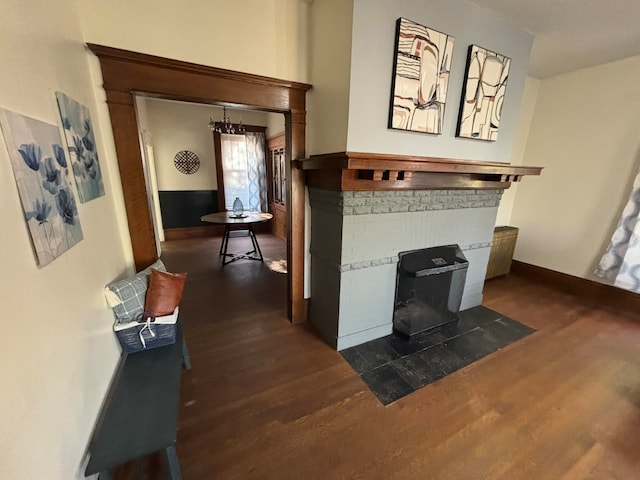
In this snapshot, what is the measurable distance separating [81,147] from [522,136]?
479 cm

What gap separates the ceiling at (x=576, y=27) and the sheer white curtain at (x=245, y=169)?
4.53 metres

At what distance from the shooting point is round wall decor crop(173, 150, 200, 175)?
5270mm

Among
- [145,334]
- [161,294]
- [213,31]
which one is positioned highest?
[213,31]

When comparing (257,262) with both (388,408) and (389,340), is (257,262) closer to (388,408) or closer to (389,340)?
(389,340)

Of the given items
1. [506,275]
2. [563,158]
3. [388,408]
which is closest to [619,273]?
[506,275]

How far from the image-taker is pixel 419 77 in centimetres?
188

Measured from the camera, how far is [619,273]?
285cm

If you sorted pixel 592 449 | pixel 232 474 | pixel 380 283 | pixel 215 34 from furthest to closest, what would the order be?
1. pixel 380 283
2. pixel 215 34
3. pixel 592 449
4. pixel 232 474

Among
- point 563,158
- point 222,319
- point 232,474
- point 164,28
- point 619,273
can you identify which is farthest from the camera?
point 563,158

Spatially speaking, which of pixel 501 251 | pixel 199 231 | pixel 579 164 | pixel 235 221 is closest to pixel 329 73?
pixel 235 221

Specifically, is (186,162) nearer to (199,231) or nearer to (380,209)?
(199,231)

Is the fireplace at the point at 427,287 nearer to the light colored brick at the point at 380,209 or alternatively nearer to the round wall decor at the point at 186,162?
the light colored brick at the point at 380,209

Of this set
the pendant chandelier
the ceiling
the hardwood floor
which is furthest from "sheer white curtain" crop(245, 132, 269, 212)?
the ceiling

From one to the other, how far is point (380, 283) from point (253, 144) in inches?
183
